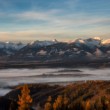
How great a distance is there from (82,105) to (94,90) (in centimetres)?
5765

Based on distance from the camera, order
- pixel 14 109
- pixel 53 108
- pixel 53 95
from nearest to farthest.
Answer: pixel 14 109, pixel 53 108, pixel 53 95

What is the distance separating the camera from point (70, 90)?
200 metres

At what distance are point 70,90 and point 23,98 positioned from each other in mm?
101325

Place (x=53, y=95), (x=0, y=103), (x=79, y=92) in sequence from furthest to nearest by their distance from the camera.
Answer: (x=53, y=95) < (x=79, y=92) < (x=0, y=103)

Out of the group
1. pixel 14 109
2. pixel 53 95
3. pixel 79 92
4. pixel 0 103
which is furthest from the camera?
pixel 53 95

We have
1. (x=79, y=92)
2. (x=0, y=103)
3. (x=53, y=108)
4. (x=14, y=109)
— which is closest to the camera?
(x=14, y=109)

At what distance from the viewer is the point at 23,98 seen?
327 ft

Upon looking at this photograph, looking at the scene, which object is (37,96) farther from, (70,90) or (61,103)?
(61,103)

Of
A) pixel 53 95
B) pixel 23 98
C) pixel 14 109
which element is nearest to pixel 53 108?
pixel 14 109

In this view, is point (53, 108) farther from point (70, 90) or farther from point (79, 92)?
point (70, 90)

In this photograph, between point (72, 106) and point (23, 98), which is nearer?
point (23, 98)

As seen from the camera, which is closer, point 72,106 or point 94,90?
point 72,106

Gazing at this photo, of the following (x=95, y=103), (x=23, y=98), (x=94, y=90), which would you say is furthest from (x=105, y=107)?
(x=94, y=90)

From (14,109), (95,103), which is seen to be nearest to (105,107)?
(95,103)
